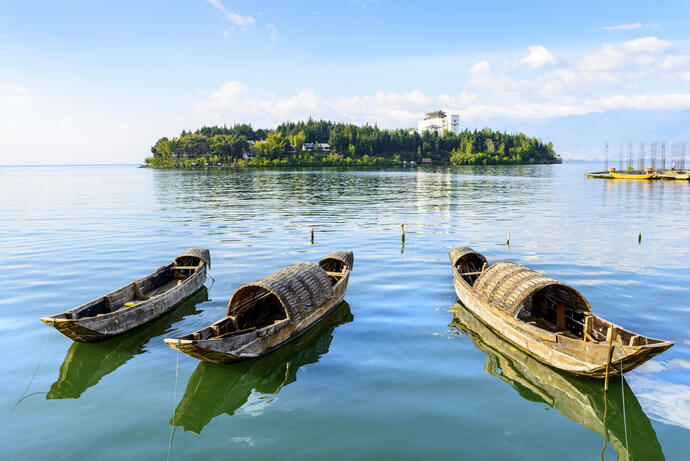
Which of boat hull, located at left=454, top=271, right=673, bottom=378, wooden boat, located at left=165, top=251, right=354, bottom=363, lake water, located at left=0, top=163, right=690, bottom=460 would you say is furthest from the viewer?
wooden boat, located at left=165, top=251, right=354, bottom=363

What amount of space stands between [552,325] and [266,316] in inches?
410

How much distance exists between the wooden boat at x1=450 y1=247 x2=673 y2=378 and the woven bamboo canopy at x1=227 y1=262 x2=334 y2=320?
5927mm

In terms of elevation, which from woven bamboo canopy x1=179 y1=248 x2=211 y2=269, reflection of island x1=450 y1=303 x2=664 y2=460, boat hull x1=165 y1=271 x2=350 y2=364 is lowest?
reflection of island x1=450 y1=303 x2=664 y2=460

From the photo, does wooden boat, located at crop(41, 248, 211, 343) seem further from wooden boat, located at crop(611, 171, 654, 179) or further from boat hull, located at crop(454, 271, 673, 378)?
wooden boat, located at crop(611, 171, 654, 179)

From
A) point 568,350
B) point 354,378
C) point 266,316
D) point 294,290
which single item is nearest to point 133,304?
point 266,316

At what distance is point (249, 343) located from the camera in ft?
38.0

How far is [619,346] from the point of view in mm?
9766

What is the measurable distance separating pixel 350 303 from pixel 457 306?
15.1 feet

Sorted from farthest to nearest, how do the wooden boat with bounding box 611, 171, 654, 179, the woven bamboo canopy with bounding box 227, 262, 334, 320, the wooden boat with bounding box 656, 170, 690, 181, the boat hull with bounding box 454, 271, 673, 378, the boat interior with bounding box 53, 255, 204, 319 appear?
1. the wooden boat with bounding box 611, 171, 654, 179
2. the wooden boat with bounding box 656, 170, 690, 181
3. the boat interior with bounding box 53, 255, 204, 319
4. the woven bamboo canopy with bounding box 227, 262, 334, 320
5. the boat hull with bounding box 454, 271, 673, 378

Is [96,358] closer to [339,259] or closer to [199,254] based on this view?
[199,254]

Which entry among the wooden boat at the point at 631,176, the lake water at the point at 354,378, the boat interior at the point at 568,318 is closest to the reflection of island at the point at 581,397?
the lake water at the point at 354,378

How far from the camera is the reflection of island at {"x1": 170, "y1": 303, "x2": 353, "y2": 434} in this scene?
33.2 ft

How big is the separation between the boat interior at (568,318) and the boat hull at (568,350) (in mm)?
434

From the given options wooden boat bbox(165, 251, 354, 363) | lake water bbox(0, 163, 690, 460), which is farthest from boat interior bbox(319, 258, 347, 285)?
wooden boat bbox(165, 251, 354, 363)
